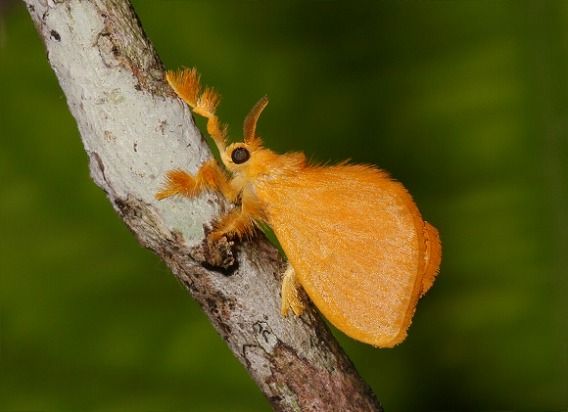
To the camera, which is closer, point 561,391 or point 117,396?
point 117,396

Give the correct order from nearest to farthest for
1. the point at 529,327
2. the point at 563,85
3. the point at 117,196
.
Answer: the point at 117,196 < the point at 563,85 < the point at 529,327

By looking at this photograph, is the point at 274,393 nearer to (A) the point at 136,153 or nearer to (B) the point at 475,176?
(A) the point at 136,153

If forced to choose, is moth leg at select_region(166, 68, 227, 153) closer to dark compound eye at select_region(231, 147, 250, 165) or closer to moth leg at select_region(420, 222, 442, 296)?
dark compound eye at select_region(231, 147, 250, 165)

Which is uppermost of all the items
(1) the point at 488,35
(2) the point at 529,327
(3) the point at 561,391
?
(1) the point at 488,35

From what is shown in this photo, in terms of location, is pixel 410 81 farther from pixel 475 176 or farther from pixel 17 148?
pixel 17 148

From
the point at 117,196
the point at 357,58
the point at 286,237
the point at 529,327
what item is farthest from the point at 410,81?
the point at 117,196

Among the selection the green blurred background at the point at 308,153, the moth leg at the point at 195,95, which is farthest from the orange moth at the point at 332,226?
the green blurred background at the point at 308,153

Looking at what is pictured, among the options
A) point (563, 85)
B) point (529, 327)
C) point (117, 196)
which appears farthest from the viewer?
point (529, 327)

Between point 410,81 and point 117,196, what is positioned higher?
point 117,196
